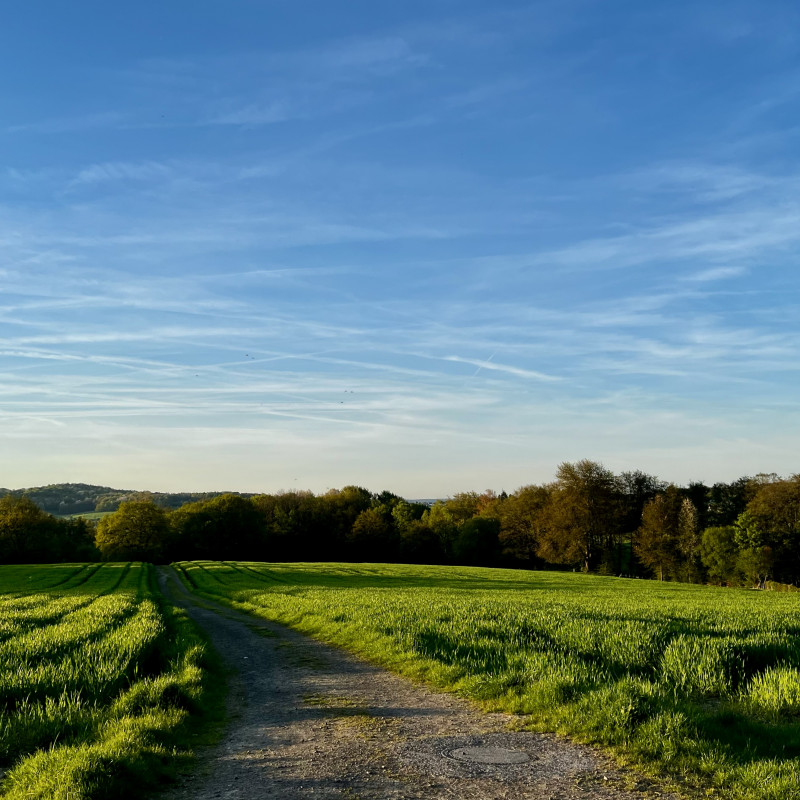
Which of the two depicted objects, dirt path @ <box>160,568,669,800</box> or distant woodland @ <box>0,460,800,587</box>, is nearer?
dirt path @ <box>160,568,669,800</box>

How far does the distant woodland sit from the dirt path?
74228mm

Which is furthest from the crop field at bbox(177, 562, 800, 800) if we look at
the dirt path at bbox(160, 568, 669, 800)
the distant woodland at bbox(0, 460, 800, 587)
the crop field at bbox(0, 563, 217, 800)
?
the distant woodland at bbox(0, 460, 800, 587)

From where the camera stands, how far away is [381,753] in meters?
7.73

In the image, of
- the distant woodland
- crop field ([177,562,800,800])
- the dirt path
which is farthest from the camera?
the distant woodland

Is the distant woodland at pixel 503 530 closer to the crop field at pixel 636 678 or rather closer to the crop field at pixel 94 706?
the crop field at pixel 636 678

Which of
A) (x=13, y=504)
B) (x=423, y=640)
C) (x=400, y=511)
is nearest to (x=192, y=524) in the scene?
(x=13, y=504)

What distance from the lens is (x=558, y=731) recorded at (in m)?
8.43

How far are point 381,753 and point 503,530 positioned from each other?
300 feet

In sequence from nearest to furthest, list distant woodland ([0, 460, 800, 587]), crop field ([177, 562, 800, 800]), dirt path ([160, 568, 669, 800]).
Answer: dirt path ([160, 568, 669, 800]) → crop field ([177, 562, 800, 800]) → distant woodland ([0, 460, 800, 587])

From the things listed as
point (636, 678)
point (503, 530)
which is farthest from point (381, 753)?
point (503, 530)

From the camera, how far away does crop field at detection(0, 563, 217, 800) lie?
21.7 ft

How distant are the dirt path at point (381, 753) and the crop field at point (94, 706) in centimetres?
69

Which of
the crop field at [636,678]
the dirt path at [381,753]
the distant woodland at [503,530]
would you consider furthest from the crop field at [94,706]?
the distant woodland at [503,530]

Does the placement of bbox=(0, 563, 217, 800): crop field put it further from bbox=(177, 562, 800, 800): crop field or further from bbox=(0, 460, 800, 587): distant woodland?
bbox=(0, 460, 800, 587): distant woodland
